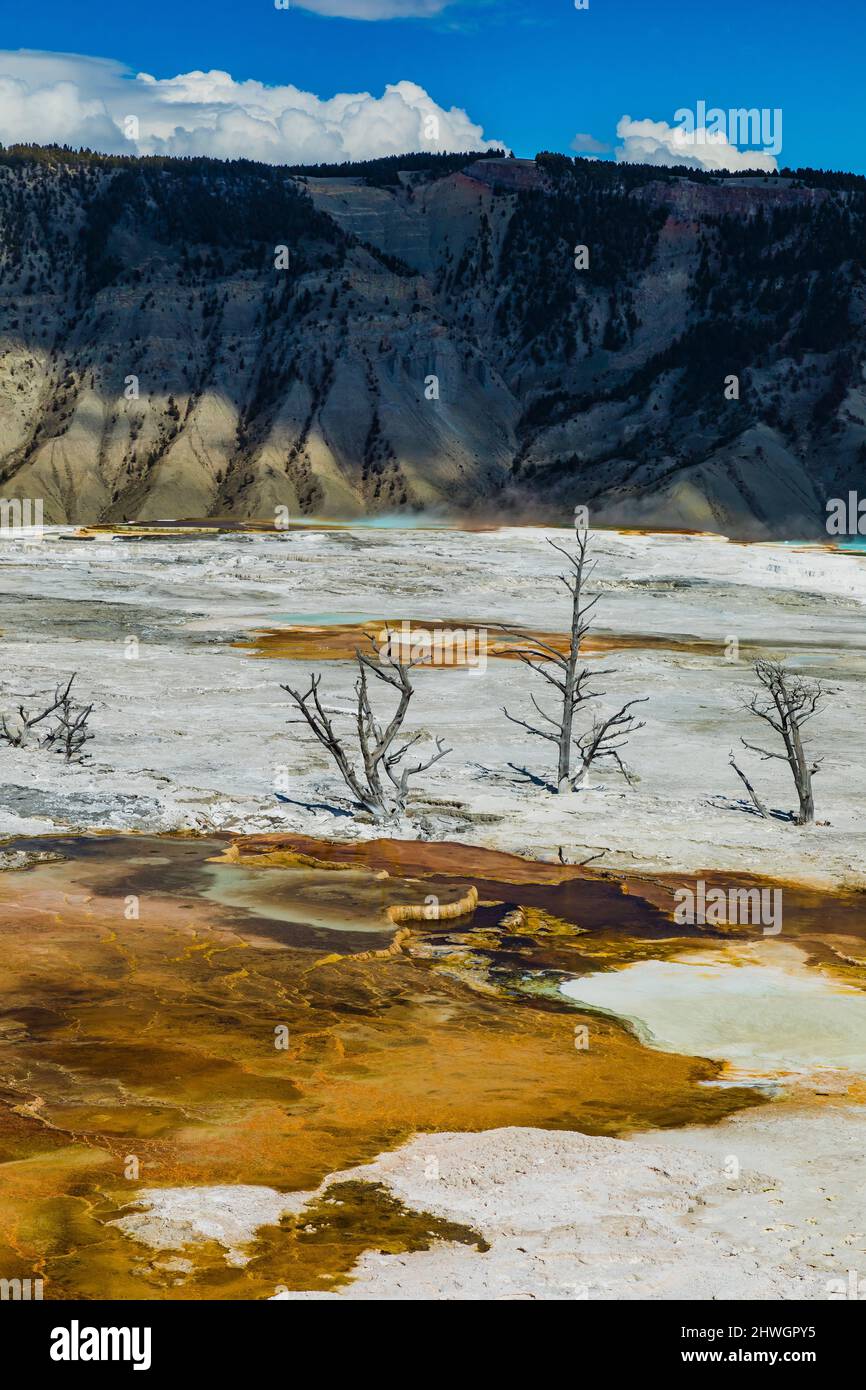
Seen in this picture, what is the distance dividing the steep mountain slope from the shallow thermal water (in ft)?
266

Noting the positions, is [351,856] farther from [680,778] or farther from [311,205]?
[311,205]

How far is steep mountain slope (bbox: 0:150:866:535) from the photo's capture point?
98.6 m

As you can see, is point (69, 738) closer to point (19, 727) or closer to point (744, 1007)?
point (19, 727)

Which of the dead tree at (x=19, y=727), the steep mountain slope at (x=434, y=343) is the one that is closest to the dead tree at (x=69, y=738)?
the dead tree at (x=19, y=727)

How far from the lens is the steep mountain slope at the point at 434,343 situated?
98625 millimetres

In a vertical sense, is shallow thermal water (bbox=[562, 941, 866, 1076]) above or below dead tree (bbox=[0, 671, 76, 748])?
below

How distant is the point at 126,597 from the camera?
47469mm
